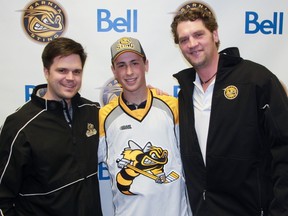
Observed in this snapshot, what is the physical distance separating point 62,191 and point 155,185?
38 centimetres

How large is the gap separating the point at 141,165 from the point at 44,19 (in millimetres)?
1040

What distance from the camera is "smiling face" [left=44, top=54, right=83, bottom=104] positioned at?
128 centimetres

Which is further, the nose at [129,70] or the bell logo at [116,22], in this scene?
the bell logo at [116,22]

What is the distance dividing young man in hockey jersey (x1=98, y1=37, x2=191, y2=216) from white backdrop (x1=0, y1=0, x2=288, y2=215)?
0.37m

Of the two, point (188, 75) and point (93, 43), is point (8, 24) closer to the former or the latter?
point (93, 43)

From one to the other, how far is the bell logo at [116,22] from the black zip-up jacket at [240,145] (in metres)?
0.73

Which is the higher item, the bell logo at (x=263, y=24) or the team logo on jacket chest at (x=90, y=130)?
the bell logo at (x=263, y=24)

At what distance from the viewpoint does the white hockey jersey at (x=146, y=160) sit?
129cm

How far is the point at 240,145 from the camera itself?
1186 mm

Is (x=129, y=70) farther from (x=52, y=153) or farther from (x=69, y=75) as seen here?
(x=52, y=153)

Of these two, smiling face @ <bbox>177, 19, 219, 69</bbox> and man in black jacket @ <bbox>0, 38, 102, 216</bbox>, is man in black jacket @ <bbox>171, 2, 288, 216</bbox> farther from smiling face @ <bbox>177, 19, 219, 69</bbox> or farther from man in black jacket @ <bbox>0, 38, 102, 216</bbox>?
man in black jacket @ <bbox>0, 38, 102, 216</bbox>

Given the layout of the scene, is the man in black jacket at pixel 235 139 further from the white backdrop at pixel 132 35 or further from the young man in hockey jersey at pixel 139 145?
the white backdrop at pixel 132 35

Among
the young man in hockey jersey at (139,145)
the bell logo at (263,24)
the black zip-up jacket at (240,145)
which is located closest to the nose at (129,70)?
the young man in hockey jersey at (139,145)

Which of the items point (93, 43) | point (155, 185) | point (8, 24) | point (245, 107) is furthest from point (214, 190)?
point (8, 24)
